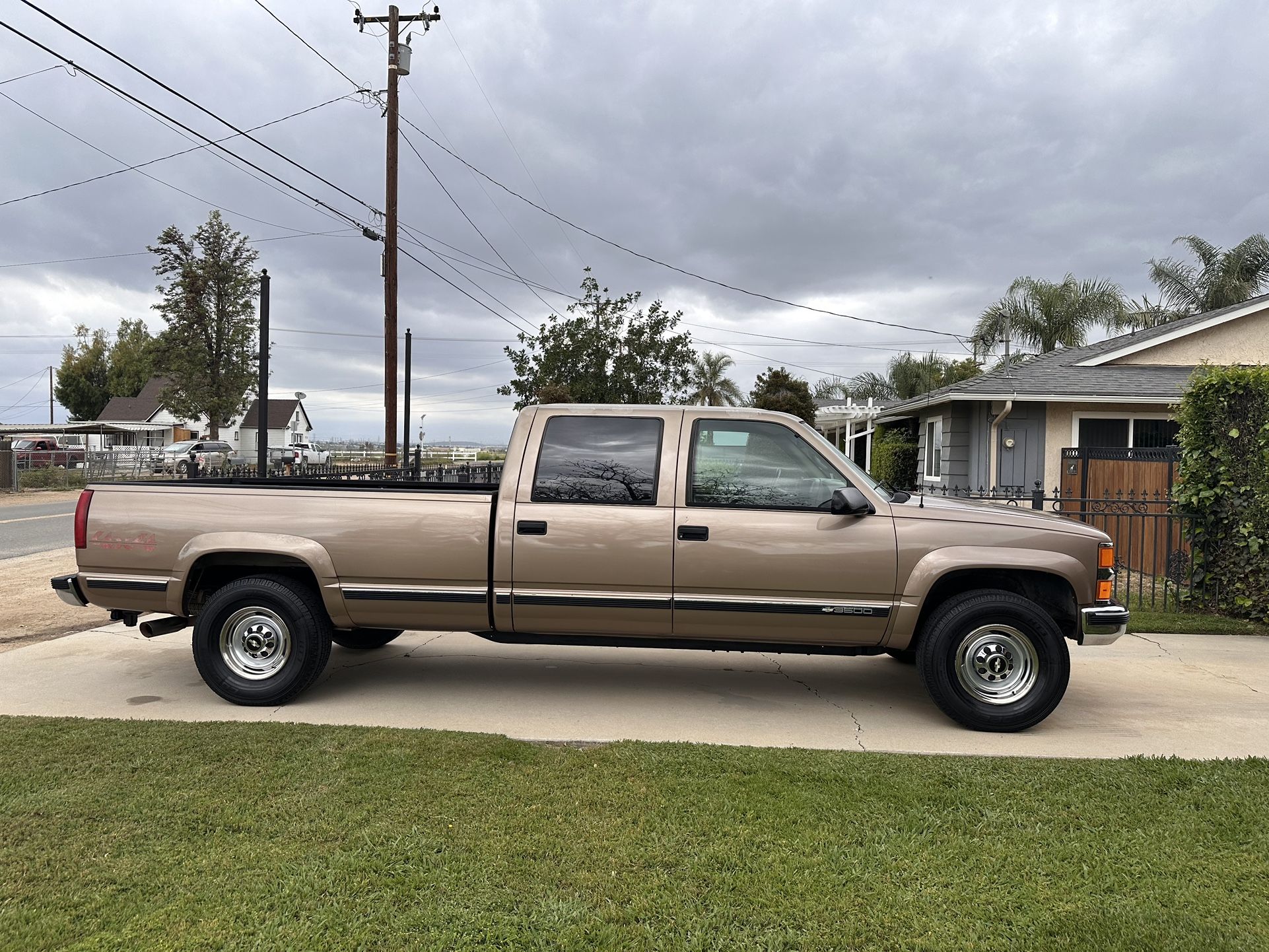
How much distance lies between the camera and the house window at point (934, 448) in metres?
17.3

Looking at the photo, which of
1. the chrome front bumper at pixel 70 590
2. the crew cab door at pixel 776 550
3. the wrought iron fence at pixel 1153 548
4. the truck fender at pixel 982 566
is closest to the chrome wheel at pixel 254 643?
the chrome front bumper at pixel 70 590

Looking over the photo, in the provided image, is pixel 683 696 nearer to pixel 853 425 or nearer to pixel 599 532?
pixel 599 532

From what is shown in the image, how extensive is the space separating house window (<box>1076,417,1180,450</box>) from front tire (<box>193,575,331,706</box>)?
13.8 meters

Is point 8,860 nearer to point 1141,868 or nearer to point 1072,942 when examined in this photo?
point 1072,942

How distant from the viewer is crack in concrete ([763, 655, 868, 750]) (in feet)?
16.1

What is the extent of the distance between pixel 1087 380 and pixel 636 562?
43.1ft

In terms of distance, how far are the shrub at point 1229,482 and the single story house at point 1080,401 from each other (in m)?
6.17

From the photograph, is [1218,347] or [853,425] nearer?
[1218,347]

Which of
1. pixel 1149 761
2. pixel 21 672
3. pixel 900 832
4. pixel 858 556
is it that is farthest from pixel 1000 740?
pixel 21 672

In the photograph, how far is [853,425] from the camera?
97.6 feet

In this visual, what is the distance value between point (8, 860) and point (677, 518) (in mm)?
3448

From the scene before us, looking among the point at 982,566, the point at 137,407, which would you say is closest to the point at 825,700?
the point at 982,566

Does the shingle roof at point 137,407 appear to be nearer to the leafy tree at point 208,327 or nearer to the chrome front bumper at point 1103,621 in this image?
the leafy tree at point 208,327

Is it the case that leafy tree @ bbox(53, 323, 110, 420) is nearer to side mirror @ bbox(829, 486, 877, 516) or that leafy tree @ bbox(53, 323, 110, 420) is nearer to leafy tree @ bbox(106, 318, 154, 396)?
leafy tree @ bbox(106, 318, 154, 396)
